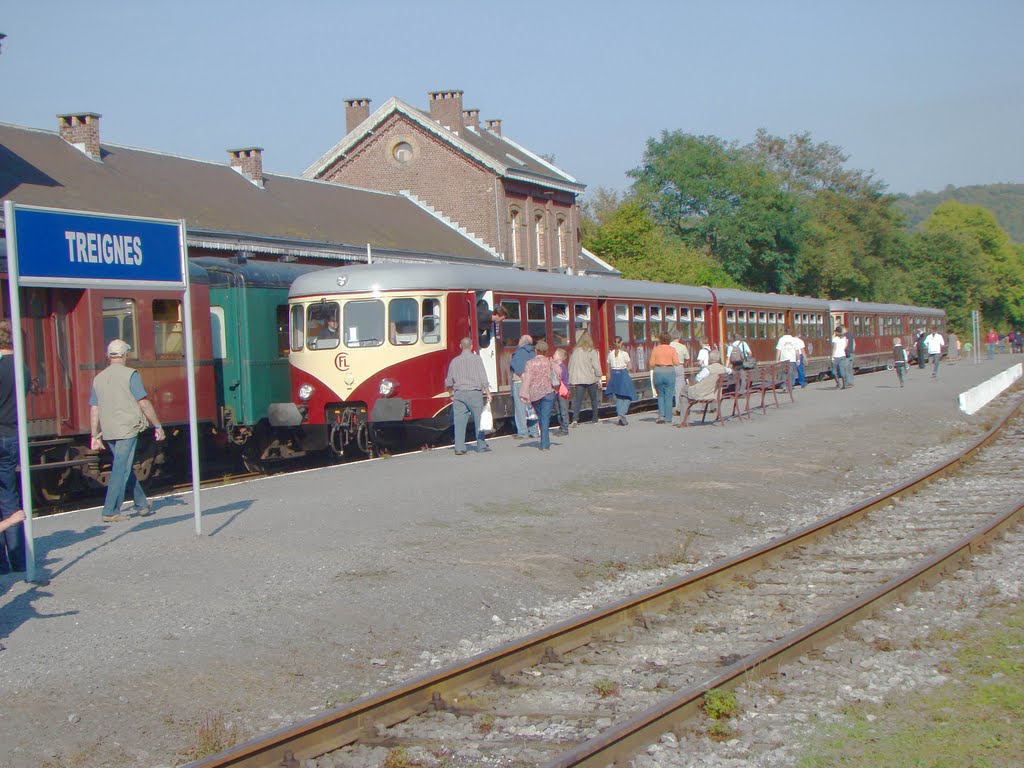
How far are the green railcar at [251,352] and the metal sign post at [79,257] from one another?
7050 millimetres

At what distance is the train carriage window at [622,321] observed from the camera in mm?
25062

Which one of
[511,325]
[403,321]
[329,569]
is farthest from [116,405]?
[511,325]

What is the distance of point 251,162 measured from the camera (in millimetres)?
36281

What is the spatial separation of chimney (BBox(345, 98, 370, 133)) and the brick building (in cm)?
4

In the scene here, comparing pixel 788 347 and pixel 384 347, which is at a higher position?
pixel 384 347

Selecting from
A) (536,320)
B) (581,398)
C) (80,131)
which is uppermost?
(80,131)

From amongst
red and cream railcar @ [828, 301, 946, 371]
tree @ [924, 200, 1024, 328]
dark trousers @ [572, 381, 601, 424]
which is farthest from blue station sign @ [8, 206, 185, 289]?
tree @ [924, 200, 1024, 328]

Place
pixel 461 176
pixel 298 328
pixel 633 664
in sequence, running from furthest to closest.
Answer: pixel 461 176, pixel 298 328, pixel 633 664

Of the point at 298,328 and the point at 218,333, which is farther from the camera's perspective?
the point at 298,328

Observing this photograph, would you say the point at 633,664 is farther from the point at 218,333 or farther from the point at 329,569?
the point at 218,333

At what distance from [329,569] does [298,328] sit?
10054 millimetres

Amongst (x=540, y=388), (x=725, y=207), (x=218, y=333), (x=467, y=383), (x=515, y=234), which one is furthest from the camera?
(x=725, y=207)

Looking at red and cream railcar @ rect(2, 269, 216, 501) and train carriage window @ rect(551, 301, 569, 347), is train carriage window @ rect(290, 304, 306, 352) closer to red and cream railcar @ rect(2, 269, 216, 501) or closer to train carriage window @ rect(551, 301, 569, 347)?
red and cream railcar @ rect(2, 269, 216, 501)

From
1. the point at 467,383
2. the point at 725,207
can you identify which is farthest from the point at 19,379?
the point at 725,207
